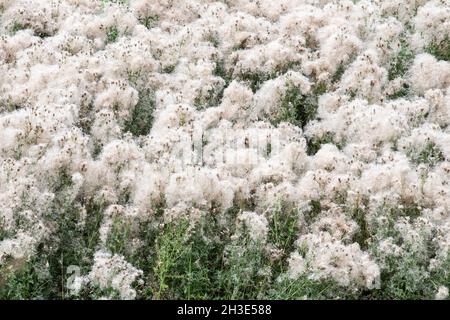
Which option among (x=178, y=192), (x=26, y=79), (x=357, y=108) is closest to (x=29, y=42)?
(x=26, y=79)

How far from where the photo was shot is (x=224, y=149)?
7.85 m

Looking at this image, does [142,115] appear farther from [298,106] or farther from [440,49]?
[440,49]

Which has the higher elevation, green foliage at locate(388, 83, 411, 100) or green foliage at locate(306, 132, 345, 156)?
green foliage at locate(388, 83, 411, 100)

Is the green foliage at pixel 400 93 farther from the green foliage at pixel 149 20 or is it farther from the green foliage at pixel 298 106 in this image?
the green foliage at pixel 149 20

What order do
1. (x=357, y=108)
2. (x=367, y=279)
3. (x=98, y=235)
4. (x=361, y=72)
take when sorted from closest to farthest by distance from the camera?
(x=367, y=279), (x=98, y=235), (x=357, y=108), (x=361, y=72)

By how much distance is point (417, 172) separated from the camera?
7445 mm

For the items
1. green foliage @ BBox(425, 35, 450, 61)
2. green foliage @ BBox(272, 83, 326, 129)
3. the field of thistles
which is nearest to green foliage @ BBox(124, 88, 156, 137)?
the field of thistles

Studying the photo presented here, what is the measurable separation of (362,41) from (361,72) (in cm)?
118

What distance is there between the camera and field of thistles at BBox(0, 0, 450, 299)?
6180mm

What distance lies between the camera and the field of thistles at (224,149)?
6180mm

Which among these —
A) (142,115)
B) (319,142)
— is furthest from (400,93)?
(142,115)

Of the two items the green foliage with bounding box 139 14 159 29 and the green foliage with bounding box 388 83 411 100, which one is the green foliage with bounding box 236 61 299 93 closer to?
the green foliage with bounding box 388 83 411 100

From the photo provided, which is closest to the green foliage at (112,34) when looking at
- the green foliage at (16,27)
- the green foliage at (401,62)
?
the green foliage at (16,27)
